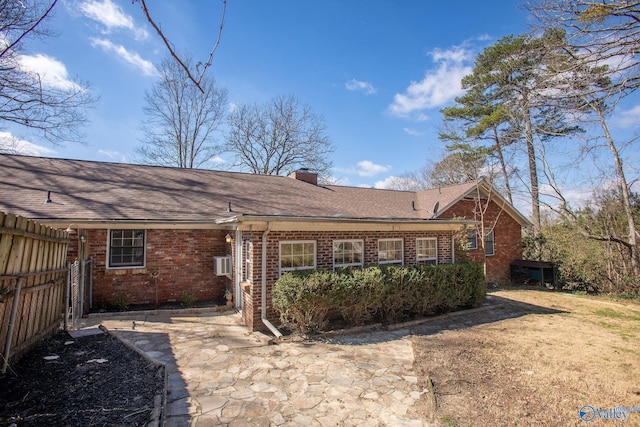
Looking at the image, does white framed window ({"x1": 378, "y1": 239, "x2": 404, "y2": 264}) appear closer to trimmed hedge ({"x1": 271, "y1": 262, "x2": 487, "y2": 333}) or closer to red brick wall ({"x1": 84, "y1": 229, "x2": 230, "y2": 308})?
trimmed hedge ({"x1": 271, "y1": 262, "x2": 487, "y2": 333})

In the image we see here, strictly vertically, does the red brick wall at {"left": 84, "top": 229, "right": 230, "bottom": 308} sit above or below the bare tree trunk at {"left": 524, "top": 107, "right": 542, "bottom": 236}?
below

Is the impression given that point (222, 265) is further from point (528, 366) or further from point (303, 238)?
point (528, 366)

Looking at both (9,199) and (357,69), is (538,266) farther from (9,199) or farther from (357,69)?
(9,199)

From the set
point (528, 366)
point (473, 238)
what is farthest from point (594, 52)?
point (473, 238)

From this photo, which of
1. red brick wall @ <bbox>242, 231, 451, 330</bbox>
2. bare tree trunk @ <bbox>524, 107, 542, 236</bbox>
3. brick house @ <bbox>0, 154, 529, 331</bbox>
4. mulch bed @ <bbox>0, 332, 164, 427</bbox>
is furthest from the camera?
bare tree trunk @ <bbox>524, 107, 542, 236</bbox>

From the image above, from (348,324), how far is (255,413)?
4.08 meters

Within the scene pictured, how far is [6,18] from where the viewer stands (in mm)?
9586

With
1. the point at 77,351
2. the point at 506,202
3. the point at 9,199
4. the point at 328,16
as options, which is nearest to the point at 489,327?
the point at 328,16

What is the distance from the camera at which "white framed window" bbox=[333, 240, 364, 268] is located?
855cm

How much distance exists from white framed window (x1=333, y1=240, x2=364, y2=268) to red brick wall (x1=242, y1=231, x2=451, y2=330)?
110mm

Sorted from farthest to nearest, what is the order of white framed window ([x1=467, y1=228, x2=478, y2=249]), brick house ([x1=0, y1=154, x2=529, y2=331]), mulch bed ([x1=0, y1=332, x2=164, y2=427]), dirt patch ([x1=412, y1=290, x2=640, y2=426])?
white framed window ([x1=467, y1=228, x2=478, y2=249]) < brick house ([x1=0, y1=154, x2=529, y2=331]) < dirt patch ([x1=412, y1=290, x2=640, y2=426]) < mulch bed ([x1=0, y1=332, x2=164, y2=427])

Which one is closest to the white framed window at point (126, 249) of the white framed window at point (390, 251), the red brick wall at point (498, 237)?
the white framed window at point (390, 251)

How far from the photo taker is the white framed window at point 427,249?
10.0 meters

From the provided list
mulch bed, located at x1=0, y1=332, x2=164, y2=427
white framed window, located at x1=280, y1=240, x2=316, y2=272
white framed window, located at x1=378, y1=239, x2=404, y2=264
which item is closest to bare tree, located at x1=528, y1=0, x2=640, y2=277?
white framed window, located at x1=378, y1=239, x2=404, y2=264
